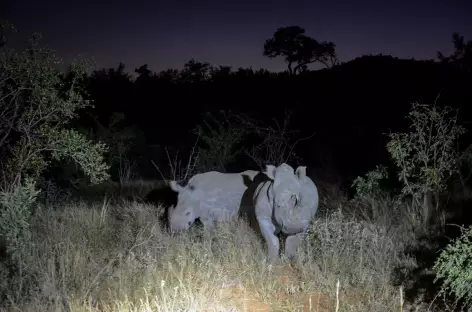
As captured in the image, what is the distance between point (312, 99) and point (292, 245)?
1781 centimetres

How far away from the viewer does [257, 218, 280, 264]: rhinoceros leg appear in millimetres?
6391

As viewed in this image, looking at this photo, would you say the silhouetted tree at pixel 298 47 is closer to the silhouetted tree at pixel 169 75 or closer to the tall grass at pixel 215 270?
the silhouetted tree at pixel 169 75

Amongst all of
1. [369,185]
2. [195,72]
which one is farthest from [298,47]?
[369,185]

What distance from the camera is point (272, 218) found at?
641 cm

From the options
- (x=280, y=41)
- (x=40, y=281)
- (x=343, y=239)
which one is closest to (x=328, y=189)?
(x=343, y=239)

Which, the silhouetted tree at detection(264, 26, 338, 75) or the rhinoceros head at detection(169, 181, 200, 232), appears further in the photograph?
the silhouetted tree at detection(264, 26, 338, 75)

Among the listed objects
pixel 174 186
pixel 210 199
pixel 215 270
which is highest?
pixel 174 186

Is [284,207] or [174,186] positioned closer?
[284,207]

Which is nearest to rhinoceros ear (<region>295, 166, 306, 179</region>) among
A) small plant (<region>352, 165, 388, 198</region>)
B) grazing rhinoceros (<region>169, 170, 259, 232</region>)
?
grazing rhinoceros (<region>169, 170, 259, 232</region>)

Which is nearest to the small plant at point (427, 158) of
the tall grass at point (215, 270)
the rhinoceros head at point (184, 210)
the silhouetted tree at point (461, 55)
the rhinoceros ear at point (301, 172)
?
the tall grass at point (215, 270)

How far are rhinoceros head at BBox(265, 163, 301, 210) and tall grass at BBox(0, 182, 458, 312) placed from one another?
583 millimetres

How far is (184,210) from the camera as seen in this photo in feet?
25.4

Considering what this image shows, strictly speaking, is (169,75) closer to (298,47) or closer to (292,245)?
(298,47)

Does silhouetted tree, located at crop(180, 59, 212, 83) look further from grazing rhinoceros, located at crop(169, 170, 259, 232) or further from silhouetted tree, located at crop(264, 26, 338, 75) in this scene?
grazing rhinoceros, located at crop(169, 170, 259, 232)
